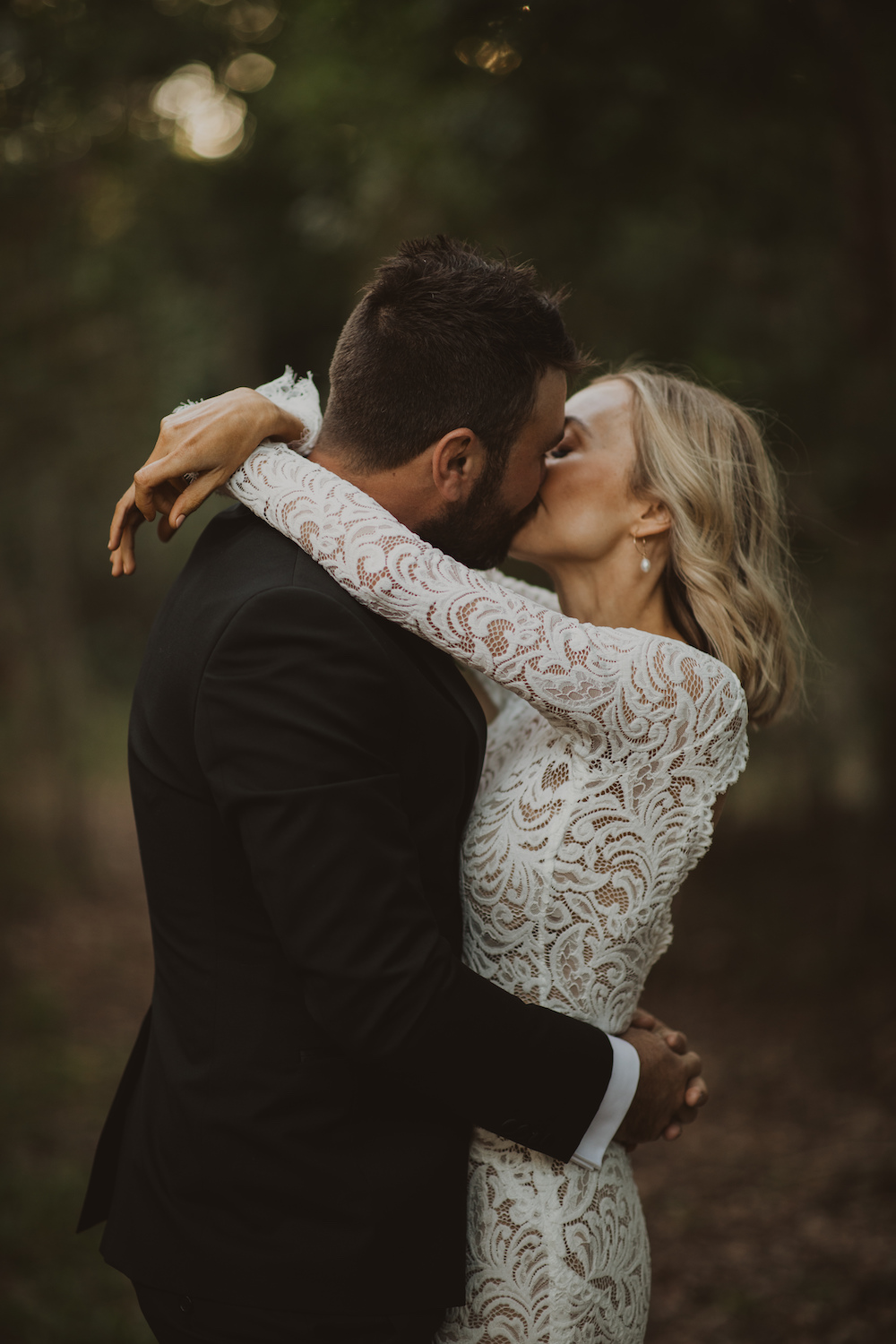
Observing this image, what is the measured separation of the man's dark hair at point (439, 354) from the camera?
5.88 ft

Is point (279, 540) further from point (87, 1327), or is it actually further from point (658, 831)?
point (87, 1327)

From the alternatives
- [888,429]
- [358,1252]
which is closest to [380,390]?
[358,1252]

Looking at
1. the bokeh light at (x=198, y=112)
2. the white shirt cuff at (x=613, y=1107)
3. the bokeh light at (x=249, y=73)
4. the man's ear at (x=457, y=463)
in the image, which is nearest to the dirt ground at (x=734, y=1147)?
the white shirt cuff at (x=613, y=1107)

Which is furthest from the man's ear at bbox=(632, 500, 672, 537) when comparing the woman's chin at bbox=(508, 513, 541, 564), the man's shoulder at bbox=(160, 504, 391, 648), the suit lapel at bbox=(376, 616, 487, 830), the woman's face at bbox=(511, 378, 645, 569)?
the man's shoulder at bbox=(160, 504, 391, 648)

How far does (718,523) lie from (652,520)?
136mm

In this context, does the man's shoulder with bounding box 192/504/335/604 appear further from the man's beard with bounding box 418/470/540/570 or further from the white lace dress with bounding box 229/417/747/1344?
the man's beard with bounding box 418/470/540/570

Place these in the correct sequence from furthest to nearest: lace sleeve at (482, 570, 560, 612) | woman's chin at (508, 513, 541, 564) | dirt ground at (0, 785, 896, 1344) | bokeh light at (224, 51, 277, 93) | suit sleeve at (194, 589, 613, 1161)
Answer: bokeh light at (224, 51, 277, 93) → dirt ground at (0, 785, 896, 1344) → lace sleeve at (482, 570, 560, 612) → woman's chin at (508, 513, 541, 564) → suit sleeve at (194, 589, 613, 1161)

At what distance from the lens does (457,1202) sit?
6.00 feet

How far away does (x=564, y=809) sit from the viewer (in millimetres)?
1926

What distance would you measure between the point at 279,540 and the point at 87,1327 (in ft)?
11.2

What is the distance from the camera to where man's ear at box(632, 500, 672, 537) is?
2240 millimetres

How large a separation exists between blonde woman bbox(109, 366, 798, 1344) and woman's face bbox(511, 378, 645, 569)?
0.10m

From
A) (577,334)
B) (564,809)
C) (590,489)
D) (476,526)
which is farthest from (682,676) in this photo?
(577,334)

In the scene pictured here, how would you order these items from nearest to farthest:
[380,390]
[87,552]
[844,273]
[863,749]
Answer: [380,390], [844,273], [863,749], [87,552]
